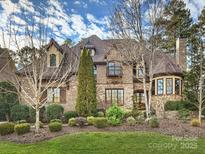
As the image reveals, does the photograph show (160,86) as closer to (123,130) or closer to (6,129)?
(123,130)

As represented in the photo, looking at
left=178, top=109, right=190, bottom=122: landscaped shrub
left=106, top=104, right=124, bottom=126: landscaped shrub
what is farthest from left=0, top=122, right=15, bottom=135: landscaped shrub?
left=178, top=109, right=190, bottom=122: landscaped shrub

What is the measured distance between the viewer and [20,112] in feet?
86.1

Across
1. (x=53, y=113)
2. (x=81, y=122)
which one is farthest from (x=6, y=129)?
(x=53, y=113)

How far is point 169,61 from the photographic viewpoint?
29672 mm

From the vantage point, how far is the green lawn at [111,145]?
14.4m

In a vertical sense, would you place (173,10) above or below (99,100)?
above

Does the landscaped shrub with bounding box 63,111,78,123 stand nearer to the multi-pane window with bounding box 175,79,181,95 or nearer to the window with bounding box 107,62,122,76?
the window with bounding box 107,62,122,76

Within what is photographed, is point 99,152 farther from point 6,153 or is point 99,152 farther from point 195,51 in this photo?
point 195,51

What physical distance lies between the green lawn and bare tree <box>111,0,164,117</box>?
302 inches

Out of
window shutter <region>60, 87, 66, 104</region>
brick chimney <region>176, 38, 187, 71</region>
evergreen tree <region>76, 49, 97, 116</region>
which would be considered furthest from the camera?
window shutter <region>60, 87, 66, 104</region>

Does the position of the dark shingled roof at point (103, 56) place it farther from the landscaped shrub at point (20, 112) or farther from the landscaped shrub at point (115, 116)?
the landscaped shrub at point (115, 116)

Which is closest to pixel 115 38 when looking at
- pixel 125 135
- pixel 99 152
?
pixel 125 135

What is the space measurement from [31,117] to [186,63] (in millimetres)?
13956

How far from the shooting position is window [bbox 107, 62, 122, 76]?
30328 millimetres
